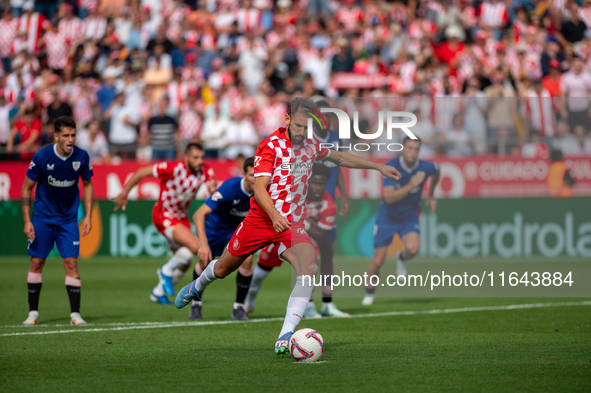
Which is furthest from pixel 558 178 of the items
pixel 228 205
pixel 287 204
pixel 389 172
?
pixel 287 204

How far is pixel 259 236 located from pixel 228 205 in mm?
2959

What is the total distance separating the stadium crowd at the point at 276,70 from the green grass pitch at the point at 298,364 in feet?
23.4

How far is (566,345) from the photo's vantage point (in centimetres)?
713

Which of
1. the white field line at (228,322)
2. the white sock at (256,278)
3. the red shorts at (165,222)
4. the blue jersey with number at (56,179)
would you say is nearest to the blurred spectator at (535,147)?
the white field line at (228,322)

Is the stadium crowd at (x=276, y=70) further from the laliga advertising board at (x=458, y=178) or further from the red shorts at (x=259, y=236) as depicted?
the red shorts at (x=259, y=236)

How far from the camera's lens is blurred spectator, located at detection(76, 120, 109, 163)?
719 inches

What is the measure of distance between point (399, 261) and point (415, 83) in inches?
313

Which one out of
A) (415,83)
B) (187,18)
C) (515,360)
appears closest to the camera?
(515,360)

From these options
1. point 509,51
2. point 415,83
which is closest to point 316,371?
point 415,83

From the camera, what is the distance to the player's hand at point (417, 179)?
439 inches

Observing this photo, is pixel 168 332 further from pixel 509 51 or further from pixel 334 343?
pixel 509 51

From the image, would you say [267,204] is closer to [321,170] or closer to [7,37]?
[321,170]

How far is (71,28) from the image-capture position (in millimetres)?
22875

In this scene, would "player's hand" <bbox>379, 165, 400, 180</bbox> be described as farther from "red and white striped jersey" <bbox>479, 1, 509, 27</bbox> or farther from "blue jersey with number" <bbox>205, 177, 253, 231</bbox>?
"red and white striped jersey" <bbox>479, 1, 509, 27</bbox>
